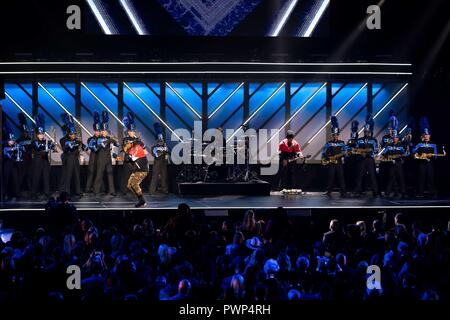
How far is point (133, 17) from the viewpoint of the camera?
51.3 feet

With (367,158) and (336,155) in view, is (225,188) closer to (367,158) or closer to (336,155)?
(336,155)

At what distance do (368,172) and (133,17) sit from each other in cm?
676

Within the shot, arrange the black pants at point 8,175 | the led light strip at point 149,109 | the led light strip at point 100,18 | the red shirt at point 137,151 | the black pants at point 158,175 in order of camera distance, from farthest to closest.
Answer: the led light strip at point 149,109
the black pants at point 158,175
the led light strip at point 100,18
the black pants at point 8,175
the red shirt at point 137,151

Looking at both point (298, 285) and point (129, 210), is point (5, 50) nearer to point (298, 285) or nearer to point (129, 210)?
point (129, 210)

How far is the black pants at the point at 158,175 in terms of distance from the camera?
613 inches

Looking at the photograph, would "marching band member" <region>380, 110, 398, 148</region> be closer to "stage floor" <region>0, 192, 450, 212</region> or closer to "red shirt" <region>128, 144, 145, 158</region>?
"stage floor" <region>0, 192, 450, 212</region>

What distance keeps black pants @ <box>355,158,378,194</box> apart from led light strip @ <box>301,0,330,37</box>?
342 centimetres

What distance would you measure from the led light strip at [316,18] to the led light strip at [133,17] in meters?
3.98

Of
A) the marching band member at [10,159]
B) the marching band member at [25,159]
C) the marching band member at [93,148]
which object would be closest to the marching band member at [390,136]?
the marching band member at [93,148]

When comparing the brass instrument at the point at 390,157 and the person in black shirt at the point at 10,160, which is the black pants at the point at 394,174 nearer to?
the brass instrument at the point at 390,157

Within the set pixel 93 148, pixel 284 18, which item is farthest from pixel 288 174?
pixel 93 148

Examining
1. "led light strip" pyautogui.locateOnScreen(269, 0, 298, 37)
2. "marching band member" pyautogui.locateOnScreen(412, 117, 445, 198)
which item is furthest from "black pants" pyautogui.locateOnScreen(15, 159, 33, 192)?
"marching band member" pyautogui.locateOnScreen(412, 117, 445, 198)

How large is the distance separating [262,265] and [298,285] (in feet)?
1.72

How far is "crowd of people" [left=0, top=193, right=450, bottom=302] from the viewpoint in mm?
5348
